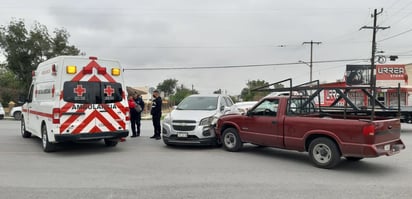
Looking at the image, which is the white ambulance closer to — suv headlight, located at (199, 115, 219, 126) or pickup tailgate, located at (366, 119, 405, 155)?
suv headlight, located at (199, 115, 219, 126)

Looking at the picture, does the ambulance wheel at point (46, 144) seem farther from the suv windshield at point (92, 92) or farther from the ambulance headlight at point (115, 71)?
the ambulance headlight at point (115, 71)

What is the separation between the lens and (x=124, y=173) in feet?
21.0

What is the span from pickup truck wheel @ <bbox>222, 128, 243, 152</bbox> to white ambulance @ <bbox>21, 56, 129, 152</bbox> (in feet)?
9.31

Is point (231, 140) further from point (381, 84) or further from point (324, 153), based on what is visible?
point (381, 84)

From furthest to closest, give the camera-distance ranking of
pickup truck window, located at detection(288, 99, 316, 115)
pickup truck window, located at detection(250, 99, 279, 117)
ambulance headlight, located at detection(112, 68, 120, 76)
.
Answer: ambulance headlight, located at detection(112, 68, 120, 76) < pickup truck window, located at detection(250, 99, 279, 117) < pickup truck window, located at detection(288, 99, 316, 115)

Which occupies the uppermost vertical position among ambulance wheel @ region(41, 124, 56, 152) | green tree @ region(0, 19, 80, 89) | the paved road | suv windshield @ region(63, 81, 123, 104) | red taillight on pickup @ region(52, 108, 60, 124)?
green tree @ region(0, 19, 80, 89)

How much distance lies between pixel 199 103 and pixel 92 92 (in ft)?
11.2

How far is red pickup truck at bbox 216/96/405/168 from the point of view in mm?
6375

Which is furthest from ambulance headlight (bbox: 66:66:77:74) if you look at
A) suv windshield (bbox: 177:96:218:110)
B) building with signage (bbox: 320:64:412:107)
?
building with signage (bbox: 320:64:412:107)

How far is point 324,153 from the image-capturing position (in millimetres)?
6973

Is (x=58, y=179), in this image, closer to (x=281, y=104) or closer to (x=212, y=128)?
(x=212, y=128)

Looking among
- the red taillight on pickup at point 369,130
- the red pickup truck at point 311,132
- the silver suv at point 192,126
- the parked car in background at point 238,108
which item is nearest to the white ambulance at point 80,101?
the silver suv at point 192,126

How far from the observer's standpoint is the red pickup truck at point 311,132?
6.38 metres

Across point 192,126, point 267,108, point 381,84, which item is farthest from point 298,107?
point 381,84
